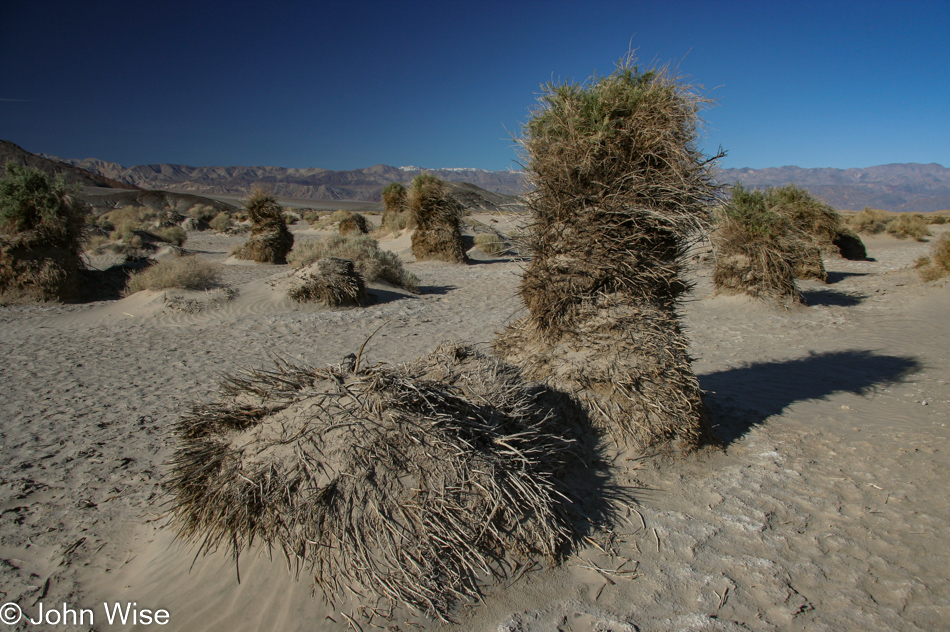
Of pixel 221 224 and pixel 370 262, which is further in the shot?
pixel 221 224

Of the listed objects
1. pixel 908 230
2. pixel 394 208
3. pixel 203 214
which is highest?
pixel 203 214

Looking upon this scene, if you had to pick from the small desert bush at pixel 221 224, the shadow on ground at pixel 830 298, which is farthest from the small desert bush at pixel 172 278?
the small desert bush at pixel 221 224

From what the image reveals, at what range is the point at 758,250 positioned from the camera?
32.9ft

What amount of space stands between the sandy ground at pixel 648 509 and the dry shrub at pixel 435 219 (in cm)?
971

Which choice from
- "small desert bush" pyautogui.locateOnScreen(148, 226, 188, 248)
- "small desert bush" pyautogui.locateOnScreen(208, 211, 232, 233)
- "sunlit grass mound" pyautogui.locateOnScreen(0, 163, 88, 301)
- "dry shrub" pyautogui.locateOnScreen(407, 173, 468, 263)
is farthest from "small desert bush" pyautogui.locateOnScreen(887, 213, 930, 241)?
"small desert bush" pyautogui.locateOnScreen(208, 211, 232, 233)

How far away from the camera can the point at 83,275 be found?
10883 mm

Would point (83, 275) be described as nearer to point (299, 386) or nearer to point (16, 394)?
point (16, 394)

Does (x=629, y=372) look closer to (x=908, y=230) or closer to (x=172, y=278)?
(x=172, y=278)

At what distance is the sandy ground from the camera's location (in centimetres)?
233

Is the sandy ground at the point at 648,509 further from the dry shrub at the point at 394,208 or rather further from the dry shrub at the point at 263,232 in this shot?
the dry shrub at the point at 394,208

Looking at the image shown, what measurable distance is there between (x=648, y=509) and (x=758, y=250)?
8.83 meters

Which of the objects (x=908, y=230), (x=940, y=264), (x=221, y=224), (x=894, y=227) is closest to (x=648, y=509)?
(x=940, y=264)

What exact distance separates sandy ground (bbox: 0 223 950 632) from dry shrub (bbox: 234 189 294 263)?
835 cm

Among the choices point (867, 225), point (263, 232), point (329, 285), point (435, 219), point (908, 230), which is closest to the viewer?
point (329, 285)
